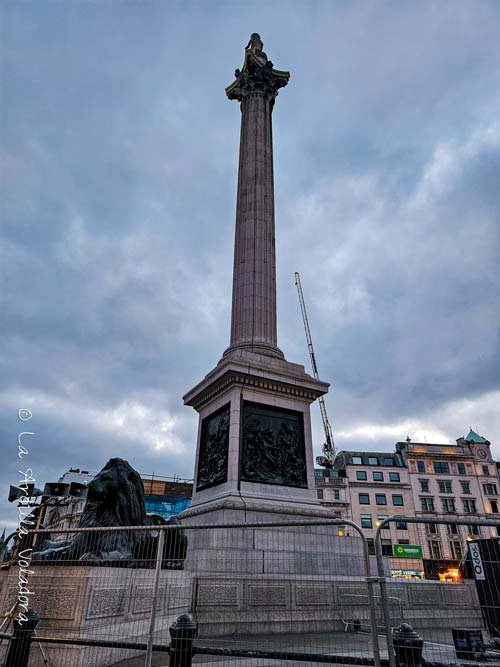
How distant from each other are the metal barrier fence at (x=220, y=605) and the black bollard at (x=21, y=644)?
15mm

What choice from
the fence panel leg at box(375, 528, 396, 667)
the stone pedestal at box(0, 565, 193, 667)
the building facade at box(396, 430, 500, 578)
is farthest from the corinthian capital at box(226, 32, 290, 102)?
the building facade at box(396, 430, 500, 578)

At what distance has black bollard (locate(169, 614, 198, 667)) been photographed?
17.5 ft

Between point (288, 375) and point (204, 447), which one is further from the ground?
point (288, 375)

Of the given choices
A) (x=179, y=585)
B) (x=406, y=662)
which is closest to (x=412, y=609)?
(x=179, y=585)

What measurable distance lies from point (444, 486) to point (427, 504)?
3508 millimetres

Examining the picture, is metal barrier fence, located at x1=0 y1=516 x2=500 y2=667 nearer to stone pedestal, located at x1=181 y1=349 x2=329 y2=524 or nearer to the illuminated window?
stone pedestal, located at x1=181 y1=349 x2=329 y2=524

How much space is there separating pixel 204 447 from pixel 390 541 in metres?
45.7

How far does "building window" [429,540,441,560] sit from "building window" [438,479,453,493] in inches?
303

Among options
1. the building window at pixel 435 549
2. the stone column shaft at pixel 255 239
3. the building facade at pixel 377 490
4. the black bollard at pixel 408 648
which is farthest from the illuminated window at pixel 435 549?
the black bollard at pixel 408 648

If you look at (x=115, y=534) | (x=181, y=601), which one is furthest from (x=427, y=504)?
(x=115, y=534)

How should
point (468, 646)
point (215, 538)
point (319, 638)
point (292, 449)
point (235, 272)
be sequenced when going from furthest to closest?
point (235, 272) < point (292, 449) < point (215, 538) < point (319, 638) < point (468, 646)

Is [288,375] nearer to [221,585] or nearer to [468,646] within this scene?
[221,585]

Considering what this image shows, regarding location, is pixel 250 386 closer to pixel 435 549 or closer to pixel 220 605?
pixel 220 605

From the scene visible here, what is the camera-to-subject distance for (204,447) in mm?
18297
